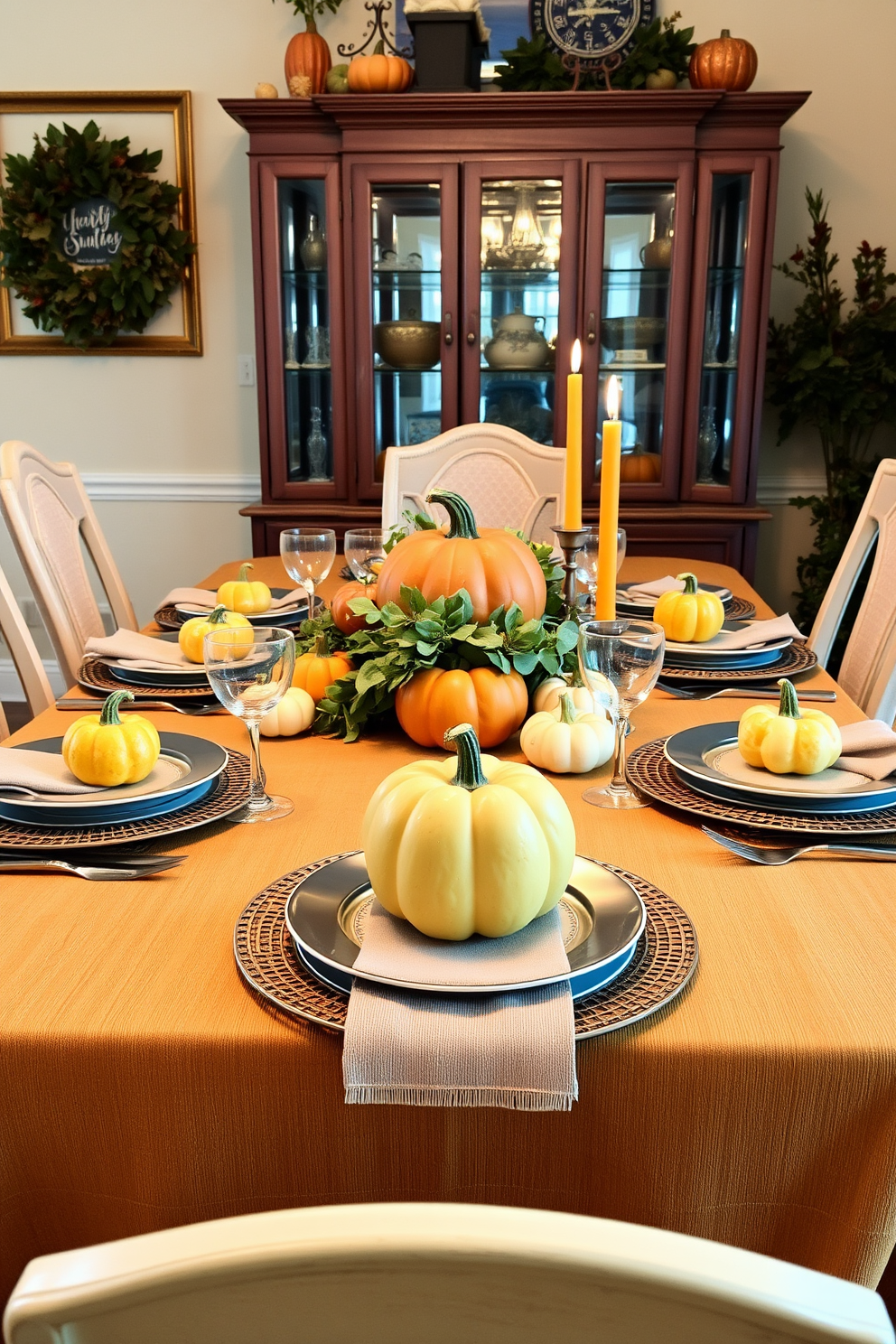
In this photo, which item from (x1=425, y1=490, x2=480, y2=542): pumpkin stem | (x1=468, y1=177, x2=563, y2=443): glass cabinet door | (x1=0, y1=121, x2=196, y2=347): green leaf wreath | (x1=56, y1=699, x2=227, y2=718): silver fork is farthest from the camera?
(x1=0, y1=121, x2=196, y2=347): green leaf wreath

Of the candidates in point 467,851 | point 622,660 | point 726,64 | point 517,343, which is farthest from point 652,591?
point 726,64

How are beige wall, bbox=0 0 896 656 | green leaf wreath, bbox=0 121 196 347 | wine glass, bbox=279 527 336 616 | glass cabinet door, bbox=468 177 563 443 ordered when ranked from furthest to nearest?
green leaf wreath, bbox=0 121 196 347
beige wall, bbox=0 0 896 656
glass cabinet door, bbox=468 177 563 443
wine glass, bbox=279 527 336 616

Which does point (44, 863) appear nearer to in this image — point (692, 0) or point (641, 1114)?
point (641, 1114)

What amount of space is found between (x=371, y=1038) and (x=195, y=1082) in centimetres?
12

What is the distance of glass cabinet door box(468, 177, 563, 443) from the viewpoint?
3.09 meters

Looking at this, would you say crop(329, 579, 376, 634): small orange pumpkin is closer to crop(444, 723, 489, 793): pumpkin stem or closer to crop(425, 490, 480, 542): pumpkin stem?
crop(425, 490, 480, 542): pumpkin stem

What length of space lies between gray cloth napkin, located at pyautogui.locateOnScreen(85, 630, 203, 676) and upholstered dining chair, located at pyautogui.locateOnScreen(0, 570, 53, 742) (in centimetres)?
20

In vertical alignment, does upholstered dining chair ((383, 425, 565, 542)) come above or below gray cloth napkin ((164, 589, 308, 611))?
above

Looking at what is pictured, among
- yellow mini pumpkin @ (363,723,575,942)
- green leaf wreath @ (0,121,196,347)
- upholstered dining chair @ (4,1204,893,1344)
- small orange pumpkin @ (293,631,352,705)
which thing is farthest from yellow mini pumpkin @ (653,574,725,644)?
green leaf wreath @ (0,121,196,347)

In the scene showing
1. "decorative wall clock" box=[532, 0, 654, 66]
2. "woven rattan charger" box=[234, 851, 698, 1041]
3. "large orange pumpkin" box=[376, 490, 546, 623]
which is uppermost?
"decorative wall clock" box=[532, 0, 654, 66]

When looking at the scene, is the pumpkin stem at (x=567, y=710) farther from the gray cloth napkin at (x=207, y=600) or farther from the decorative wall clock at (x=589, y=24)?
the decorative wall clock at (x=589, y=24)

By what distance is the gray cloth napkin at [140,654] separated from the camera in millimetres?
1463

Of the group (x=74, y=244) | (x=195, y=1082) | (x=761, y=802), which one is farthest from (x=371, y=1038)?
(x=74, y=244)

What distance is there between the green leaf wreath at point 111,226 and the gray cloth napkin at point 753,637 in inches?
99.8
